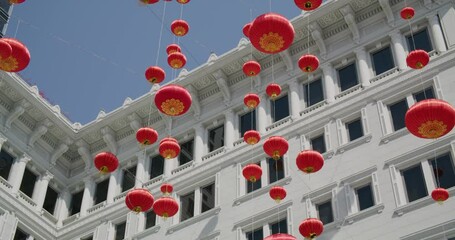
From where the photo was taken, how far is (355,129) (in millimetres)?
26766

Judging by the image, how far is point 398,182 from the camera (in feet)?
77.4

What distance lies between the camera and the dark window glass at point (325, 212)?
24625 millimetres

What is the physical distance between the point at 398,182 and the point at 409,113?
8.26 metres

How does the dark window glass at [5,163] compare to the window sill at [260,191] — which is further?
the dark window glass at [5,163]

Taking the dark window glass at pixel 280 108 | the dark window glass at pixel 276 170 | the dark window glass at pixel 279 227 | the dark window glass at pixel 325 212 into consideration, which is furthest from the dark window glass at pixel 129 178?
the dark window glass at pixel 325 212

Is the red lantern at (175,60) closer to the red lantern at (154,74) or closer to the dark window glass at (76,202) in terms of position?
the red lantern at (154,74)

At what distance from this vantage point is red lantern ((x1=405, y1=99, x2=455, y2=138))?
15664 mm

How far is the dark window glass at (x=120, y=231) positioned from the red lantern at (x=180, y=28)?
12911 millimetres

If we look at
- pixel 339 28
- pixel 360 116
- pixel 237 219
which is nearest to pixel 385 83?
pixel 360 116

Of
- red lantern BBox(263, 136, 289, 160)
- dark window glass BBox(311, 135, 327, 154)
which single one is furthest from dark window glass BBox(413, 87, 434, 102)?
red lantern BBox(263, 136, 289, 160)

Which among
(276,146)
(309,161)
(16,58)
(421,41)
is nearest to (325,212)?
(276,146)

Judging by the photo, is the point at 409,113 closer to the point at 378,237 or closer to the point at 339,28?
the point at 378,237

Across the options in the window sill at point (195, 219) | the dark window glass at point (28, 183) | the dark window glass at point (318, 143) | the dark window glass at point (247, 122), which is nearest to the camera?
the dark window glass at point (318, 143)

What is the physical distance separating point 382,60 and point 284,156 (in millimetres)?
5747
